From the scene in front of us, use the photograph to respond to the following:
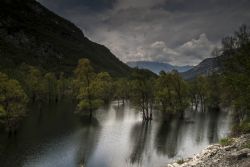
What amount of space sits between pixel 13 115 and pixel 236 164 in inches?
2088

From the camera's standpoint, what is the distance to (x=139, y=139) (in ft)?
220

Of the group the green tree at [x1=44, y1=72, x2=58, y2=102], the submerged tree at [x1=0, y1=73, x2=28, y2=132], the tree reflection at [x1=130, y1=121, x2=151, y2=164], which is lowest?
the tree reflection at [x1=130, y1=121, x2=151, y2=164]

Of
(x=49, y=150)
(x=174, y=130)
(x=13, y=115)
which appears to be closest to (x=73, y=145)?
(x=49, y=150)

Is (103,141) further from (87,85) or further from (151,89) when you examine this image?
(151,89)

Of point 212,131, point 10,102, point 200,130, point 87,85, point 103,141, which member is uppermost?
point 87,85

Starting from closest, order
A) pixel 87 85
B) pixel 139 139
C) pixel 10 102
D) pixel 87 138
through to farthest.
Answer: pixel 10 102 < pixel 87 138 < pixel 139 139 < pixel 87 85

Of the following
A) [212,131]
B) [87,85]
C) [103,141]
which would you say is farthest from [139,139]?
[87,85]

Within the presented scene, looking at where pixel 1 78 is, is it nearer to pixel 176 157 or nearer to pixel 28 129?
pixel 28 129

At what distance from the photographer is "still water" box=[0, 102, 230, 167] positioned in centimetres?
4941

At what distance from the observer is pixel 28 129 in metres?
73.1

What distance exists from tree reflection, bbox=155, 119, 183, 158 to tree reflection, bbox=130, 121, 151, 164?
280 centimetres

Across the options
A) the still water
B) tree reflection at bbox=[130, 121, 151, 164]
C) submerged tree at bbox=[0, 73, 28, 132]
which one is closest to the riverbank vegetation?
submerged tree at bbox=[0, 73, 28, 132]

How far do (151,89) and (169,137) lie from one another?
29283 mm

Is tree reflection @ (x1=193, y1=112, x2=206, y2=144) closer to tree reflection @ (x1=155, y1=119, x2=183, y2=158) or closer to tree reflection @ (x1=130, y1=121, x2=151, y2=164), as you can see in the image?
tree reflection @ (x1=155, y1=119, x2=183, y2=158)
